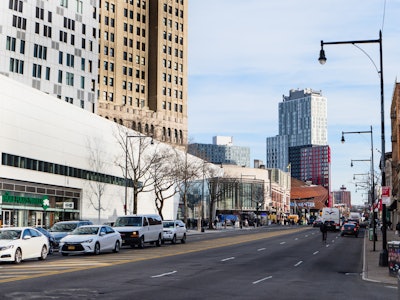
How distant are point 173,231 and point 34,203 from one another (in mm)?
19903

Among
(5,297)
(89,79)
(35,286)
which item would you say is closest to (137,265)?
(35,286)

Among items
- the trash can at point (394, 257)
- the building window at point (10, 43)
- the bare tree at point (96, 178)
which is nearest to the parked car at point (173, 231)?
the trash can at point (394, 257)

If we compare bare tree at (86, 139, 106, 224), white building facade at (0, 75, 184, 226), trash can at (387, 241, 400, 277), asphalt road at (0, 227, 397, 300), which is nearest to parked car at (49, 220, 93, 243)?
asphalt road at (0, 227, 397, 300)

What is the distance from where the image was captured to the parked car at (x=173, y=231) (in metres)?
44.8

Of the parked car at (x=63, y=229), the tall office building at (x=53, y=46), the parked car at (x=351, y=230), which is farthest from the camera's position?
the tall office building at (x=53, y=46)

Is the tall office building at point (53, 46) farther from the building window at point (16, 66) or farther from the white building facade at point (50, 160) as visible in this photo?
the white building facade at point (50, 160)

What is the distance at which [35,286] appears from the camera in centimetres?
1598

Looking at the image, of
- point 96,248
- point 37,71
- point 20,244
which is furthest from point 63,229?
point 37,71

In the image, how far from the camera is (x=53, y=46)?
8850 centimetres

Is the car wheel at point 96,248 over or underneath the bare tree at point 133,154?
underneath

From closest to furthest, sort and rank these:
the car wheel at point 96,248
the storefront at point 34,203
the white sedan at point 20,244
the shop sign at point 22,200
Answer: the white sedan at point 20,244 < the car wheel at point 96,248 < the shop sign at point 22,200 < the storefront at point 34,203

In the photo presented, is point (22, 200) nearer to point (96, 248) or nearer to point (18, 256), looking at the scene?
point (96, 248)

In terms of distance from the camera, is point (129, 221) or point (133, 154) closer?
point (129, 221)

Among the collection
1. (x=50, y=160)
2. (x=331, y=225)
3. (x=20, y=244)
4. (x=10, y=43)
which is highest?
(x=10, y=43)
